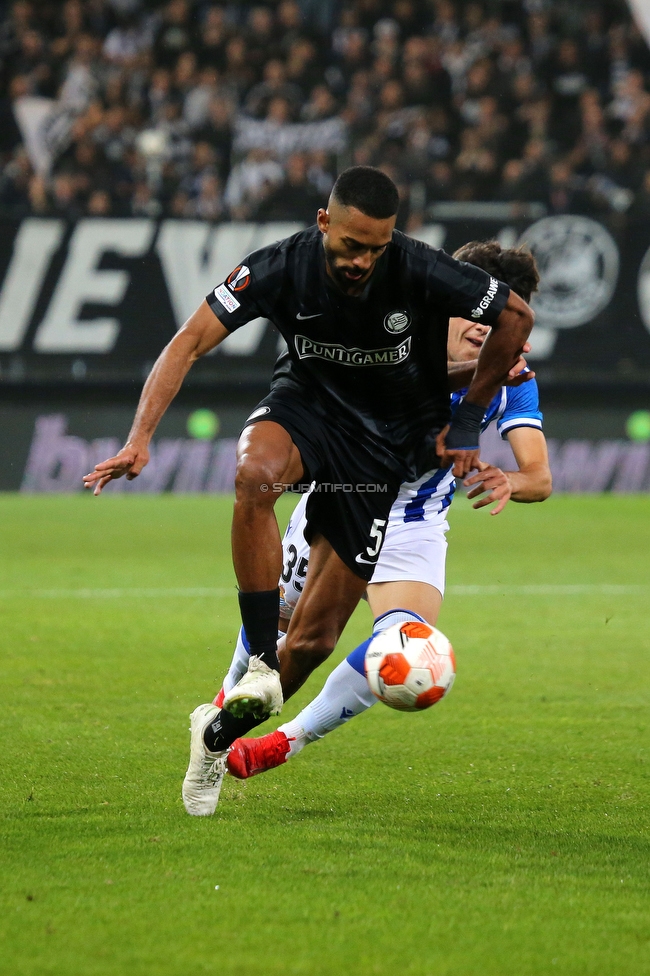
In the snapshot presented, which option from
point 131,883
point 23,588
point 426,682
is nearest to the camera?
point 131,883

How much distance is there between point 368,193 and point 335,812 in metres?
1.95

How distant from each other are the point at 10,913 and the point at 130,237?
44.5 feet

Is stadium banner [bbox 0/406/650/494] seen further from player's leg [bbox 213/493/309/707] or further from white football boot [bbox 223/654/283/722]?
white football boot [bbox 223/654/283/722]

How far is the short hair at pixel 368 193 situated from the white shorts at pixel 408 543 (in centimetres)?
114

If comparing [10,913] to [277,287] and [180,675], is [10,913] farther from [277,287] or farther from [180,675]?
[180,675]

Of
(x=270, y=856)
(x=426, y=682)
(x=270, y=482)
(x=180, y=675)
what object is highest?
(x=270, y=482)

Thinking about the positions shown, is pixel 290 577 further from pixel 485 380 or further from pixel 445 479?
pixel 485 380

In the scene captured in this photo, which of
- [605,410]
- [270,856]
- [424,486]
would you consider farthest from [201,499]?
[270,856]

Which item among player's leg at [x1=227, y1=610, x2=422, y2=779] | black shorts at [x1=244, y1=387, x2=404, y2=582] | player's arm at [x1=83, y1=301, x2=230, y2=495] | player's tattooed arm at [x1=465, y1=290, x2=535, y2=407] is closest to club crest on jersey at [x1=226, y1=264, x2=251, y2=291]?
player's arm at [x1=83, y1=301, x2=230, y2=495]

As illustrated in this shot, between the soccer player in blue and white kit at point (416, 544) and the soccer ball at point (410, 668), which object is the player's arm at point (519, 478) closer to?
the soccer player in blue and white kit at point (416, 544)

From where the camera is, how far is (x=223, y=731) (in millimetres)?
4199

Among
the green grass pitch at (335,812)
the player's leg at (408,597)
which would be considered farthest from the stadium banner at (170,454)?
the player's leg at (408,597)

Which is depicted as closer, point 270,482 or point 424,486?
point 270,482

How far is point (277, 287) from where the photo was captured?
4293mm
